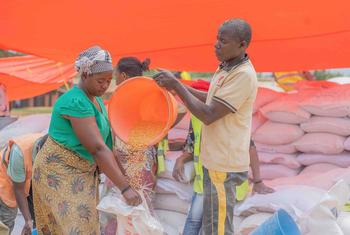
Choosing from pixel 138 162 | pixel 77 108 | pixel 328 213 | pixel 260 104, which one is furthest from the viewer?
pixel 260 104

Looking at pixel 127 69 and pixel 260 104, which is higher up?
pixel 127 69

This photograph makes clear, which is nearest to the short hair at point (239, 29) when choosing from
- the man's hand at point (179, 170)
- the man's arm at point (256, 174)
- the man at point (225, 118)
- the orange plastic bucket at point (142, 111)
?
the man at point (225, 118)

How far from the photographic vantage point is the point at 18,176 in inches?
111

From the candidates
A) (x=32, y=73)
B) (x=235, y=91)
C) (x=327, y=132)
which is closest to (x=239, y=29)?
(x=235, y=91)

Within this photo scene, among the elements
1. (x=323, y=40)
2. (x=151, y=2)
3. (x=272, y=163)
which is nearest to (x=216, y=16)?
(x=151, y=2)

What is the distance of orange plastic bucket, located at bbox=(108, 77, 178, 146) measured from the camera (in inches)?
101

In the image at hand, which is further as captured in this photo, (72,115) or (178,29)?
(178,29)

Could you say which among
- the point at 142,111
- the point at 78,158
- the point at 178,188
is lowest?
the point at 178,188

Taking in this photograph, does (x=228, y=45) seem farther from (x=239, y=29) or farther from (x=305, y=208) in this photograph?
(x=305, y=208)

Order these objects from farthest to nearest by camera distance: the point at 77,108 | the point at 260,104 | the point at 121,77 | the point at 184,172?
the point at 260,104
the point at 184,172
the point at 121,77
the point at 77,108

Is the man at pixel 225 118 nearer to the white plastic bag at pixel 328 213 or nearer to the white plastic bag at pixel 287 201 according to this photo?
the white plastic bag at pixel 328 213

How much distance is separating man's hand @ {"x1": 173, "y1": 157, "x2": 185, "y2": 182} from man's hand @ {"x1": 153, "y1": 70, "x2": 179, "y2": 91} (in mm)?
1101

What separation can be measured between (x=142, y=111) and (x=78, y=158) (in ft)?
2.11

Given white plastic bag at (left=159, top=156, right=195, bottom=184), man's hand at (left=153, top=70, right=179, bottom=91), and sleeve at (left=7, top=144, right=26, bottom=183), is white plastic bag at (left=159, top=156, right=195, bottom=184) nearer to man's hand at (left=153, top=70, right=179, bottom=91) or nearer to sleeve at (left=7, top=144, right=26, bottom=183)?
sleeve at (left=7, top=144, right=26, bottom=183)
